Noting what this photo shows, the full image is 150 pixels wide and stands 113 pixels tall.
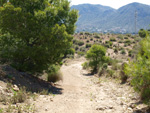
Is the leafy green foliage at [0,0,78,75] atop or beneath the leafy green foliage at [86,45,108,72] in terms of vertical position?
atop

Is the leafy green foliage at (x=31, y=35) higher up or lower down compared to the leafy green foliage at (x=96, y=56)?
higher up

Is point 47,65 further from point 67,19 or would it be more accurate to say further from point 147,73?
point 147,73

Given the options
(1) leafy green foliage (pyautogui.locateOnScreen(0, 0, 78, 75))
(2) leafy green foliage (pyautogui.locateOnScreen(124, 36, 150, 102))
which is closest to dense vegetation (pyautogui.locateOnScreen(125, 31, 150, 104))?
(2) leafy green foliage (pyautogui.locateOnScreen(124, 36, 150, 102))

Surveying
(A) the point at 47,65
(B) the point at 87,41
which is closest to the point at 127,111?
(A) the point at 47,65

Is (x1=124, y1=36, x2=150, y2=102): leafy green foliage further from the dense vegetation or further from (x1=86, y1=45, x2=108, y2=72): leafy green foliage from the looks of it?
(x1=86, y1=45, x2=108, y2=72): leafy green foliage

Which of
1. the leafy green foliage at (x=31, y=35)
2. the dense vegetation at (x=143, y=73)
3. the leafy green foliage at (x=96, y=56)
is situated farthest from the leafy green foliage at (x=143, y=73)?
the leafy green foliage at (x=96, y=56)

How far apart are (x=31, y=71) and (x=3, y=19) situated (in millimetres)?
3590

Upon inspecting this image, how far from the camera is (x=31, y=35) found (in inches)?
456

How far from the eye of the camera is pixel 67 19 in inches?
520

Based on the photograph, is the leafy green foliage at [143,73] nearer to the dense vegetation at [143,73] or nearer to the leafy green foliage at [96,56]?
the dense vegetation at [143,73]

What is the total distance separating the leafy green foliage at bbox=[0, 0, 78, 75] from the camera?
11.1 meters

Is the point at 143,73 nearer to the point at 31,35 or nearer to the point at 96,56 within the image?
the point at 31,35

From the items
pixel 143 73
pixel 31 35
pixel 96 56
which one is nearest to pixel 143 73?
pixel 143 73

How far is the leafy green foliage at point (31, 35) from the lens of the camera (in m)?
11.1
